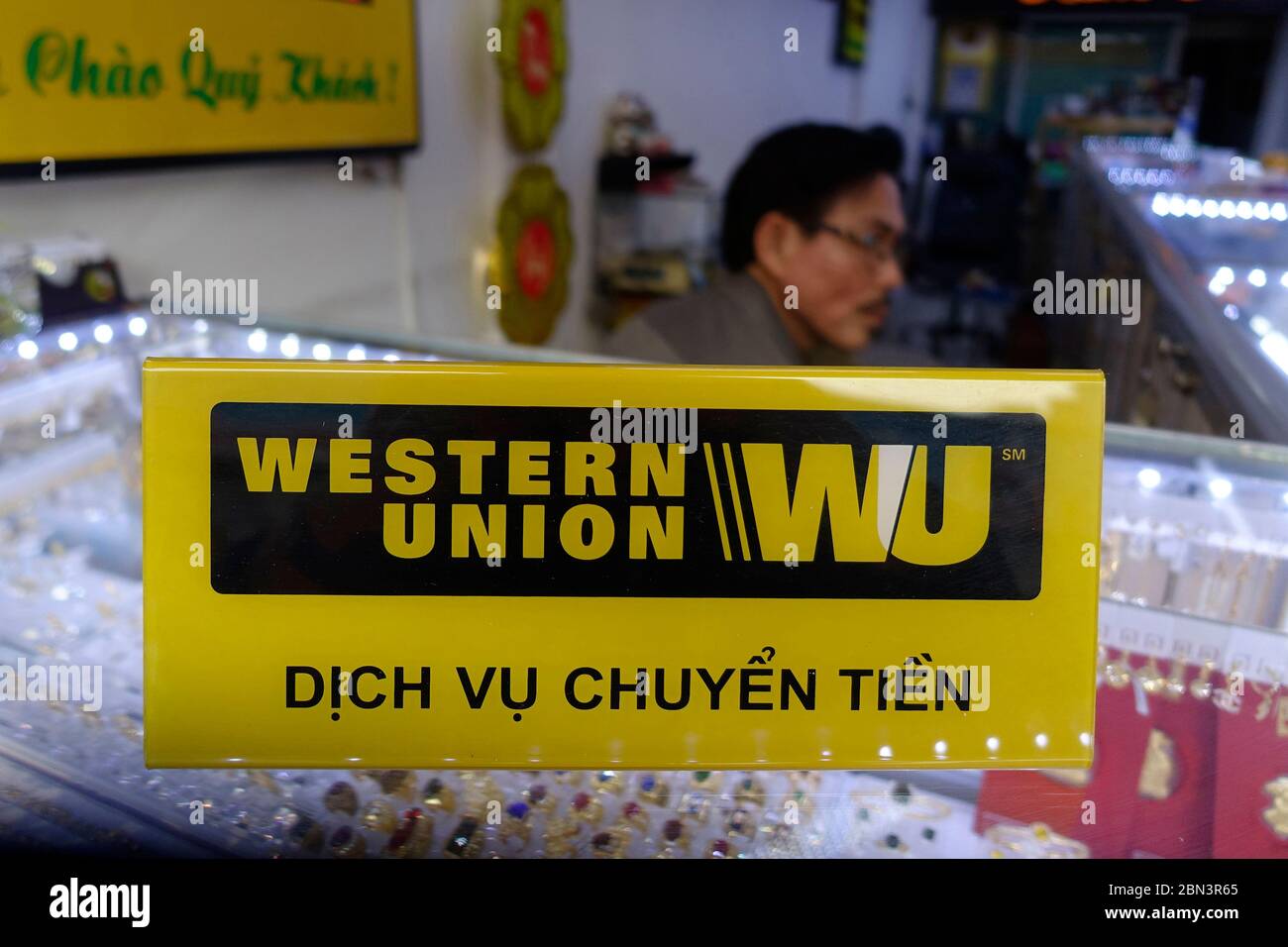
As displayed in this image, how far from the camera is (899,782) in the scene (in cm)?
89

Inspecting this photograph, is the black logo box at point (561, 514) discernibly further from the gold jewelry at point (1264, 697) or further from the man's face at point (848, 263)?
the man's face at point (848, 263)

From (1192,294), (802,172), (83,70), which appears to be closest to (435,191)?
(83,70)

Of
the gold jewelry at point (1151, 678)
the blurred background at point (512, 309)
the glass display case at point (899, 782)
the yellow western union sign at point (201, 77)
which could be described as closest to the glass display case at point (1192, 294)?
the blurred background at point (512, 309)

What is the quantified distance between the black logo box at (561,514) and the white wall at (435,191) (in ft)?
3.29

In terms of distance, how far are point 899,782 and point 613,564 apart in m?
0.37

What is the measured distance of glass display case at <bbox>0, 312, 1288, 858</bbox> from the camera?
805 mm

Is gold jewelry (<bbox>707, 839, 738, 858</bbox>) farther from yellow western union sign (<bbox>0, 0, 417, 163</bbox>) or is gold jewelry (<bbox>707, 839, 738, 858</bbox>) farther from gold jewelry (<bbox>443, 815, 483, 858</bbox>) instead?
yellow western union sign (<bbox>0, 0, 417, 163</bbox>)

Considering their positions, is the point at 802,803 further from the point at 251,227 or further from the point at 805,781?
the point at 251,227

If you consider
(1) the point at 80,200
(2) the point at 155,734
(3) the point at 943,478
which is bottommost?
(2) the point at 155,734

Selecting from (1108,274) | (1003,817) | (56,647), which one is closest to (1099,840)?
(1003,817)

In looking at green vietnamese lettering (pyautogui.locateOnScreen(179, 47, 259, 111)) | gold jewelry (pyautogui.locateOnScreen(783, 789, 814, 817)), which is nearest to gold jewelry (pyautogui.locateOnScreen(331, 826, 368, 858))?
gold jewelry (pyautogui.locateOnScreen(783, 789, 814, 817))
